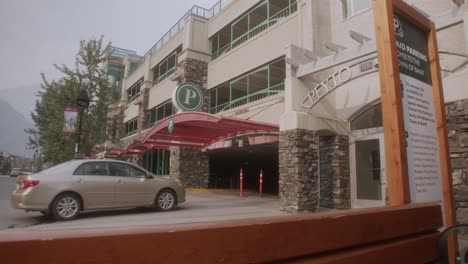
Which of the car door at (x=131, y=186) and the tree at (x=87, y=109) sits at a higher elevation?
the tree at (x=87, y=109)

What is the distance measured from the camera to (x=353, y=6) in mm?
11555

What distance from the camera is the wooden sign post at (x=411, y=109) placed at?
2.48 meters

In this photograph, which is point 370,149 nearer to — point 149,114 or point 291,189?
point 291,189

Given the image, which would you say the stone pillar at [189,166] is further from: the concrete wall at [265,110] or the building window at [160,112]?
the building window at [160,112]

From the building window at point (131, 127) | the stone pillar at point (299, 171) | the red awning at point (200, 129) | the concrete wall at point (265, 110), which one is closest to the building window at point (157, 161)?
the building window at point (131, 127)

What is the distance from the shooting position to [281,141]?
10.1 m

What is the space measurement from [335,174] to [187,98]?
9.16 metres

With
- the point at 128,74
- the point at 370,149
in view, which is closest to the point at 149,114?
the point at 128,74

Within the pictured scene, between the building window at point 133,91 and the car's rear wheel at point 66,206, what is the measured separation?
75.9 ft

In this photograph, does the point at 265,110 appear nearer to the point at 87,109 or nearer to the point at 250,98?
the point at 250,98

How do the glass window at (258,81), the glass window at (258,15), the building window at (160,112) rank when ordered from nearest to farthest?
the glass window at (258,81)
the glass window at (258,15)
the building window at (160,112)

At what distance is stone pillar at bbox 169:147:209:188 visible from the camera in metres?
17.9

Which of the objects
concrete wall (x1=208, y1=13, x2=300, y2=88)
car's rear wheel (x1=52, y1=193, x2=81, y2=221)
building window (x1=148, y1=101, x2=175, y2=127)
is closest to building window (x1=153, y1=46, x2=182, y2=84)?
building window (x1=148, y1=101, x2=175, y2=127)

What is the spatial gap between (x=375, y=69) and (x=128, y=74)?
29.5 m
